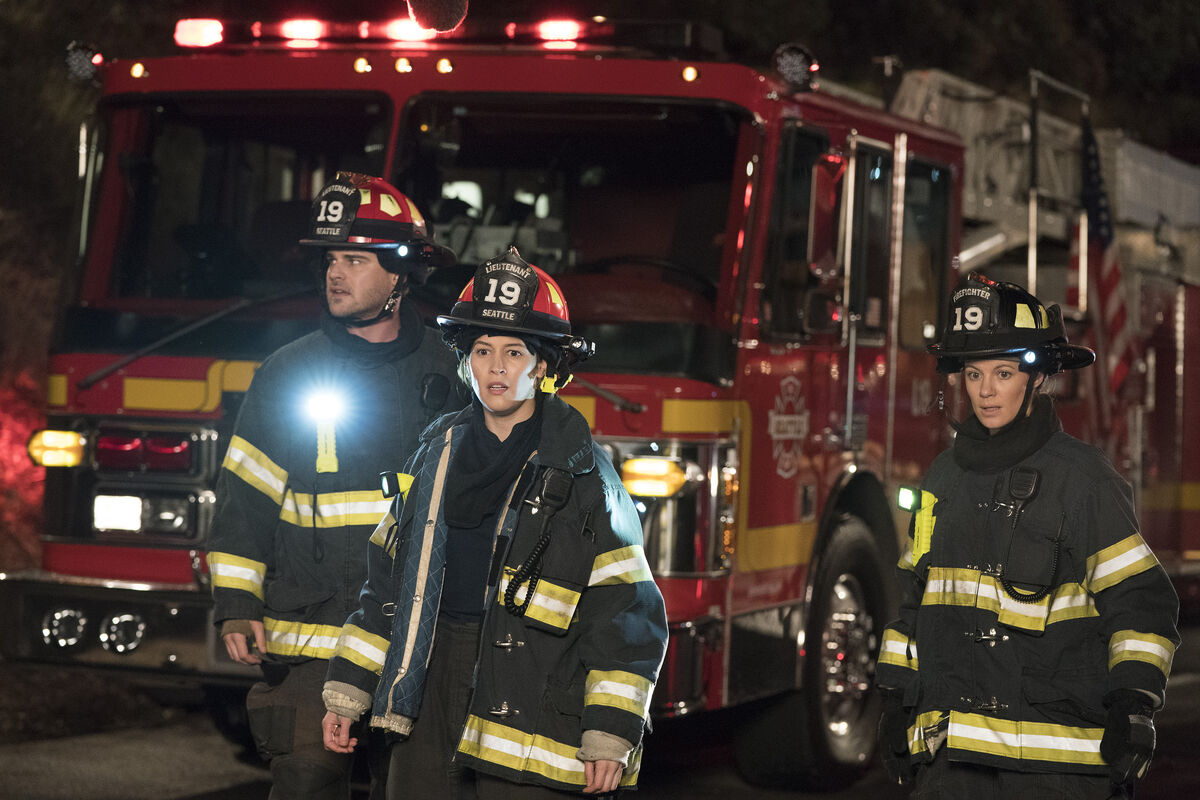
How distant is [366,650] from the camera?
4.05m

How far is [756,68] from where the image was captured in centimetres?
636

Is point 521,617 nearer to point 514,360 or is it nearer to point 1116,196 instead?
point 514,360

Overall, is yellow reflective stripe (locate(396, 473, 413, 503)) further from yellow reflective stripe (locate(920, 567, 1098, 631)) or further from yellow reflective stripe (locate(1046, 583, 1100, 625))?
yellow reflective stripe (locate(1046, 583, 1100, 625))

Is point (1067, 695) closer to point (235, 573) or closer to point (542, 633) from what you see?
point (542, 633)

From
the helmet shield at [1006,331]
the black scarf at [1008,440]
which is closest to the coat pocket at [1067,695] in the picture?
the black scarf at [1008,440]

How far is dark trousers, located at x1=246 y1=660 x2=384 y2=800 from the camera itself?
15.3 ft

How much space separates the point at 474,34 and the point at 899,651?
10.8 ft

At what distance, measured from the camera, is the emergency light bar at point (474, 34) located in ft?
21.1

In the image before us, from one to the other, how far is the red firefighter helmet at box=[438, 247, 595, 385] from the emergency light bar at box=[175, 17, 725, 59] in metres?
2.48

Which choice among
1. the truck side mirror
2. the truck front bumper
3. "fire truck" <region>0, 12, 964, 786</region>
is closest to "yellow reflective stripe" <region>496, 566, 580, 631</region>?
"fire truck" <region>0, 12, 964, 786</region>

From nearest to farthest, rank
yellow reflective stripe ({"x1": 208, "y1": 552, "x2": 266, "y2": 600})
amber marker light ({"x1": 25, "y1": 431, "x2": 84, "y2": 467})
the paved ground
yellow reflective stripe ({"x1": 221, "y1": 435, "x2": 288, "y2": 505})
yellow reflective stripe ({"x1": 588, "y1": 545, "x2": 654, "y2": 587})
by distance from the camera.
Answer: yellow reflective stripe ({"x1": 588, "y1": 545, "x2": 654, "y2": 587}) → yellow reflective stripe ({"x1": 208, "y1": 552, "x2": 266, "y2": 600}) → yellow reflective stripe ({"x1": 221, "y1": 435, "x2": 288, "y2": 505}) → amber marker light ({"x1": 25, "y1": 431, "x2": 84, "y2": 467}) → the paved ground

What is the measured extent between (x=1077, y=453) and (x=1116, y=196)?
664cm

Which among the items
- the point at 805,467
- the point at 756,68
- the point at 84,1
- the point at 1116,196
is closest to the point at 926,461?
the point at 805,467

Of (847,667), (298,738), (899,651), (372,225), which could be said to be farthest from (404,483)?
(847,667)
